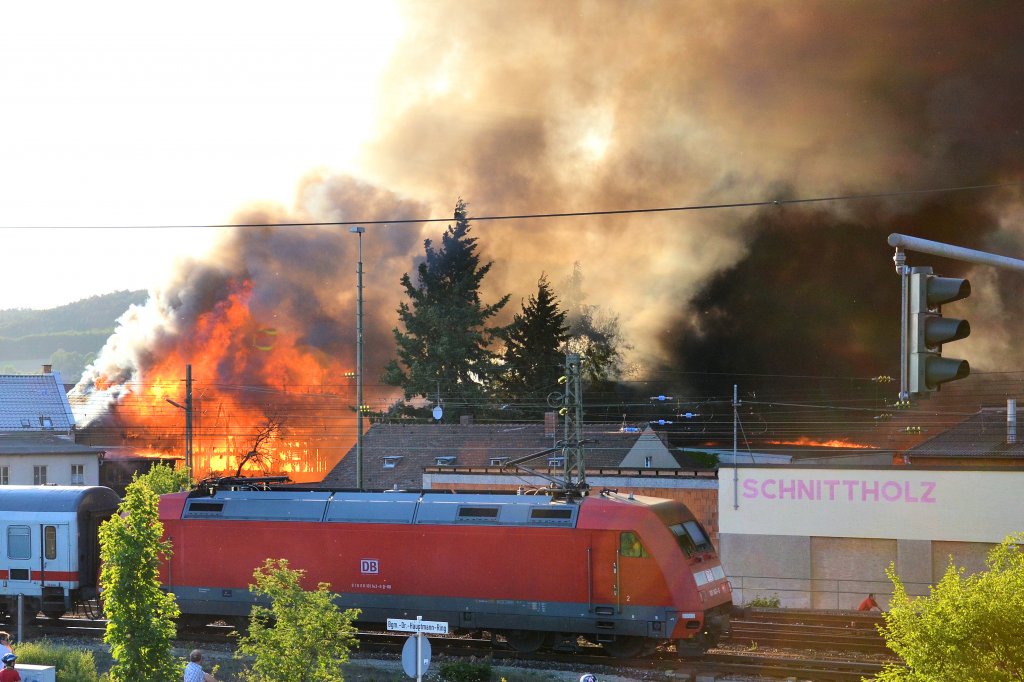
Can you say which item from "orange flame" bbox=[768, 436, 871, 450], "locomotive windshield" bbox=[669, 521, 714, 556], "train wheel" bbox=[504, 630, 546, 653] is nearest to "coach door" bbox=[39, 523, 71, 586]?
"train wheel" bbox=[504, 630, 546, 653]

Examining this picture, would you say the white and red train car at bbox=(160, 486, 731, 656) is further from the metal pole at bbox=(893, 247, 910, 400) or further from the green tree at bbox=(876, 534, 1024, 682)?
the metal pole at bbox=(893, 247, 910, 400)

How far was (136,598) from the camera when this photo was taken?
1770 cm

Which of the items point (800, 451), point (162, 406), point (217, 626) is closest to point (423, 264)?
point (162, 406)

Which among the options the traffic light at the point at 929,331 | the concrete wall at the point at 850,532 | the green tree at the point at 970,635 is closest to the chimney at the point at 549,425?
the concrete wall at the point at 850,532

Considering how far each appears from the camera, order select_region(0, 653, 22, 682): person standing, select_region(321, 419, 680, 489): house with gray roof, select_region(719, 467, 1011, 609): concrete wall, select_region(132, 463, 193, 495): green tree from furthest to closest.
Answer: select_region(321, 419, 680, 489): house with gray roof < select_region(132, 463, 193, 495): green tree < select_region(719, 467, 1011, 609): concrete wall < select_region(0, 653, 22, 682): person standing

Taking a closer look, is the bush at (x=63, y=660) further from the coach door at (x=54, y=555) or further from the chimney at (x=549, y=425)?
the chimney at (x=549, y=425)

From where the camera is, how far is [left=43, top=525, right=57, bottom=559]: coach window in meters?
27.2

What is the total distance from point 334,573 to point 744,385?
191 ft

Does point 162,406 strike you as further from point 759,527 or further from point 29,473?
point 759,527

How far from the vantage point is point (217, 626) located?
2747cm

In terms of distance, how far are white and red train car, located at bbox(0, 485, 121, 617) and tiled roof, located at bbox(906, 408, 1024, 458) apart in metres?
38.6

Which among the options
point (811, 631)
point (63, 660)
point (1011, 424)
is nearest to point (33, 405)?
point (63, 660)

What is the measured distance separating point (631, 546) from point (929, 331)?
14.1 meters

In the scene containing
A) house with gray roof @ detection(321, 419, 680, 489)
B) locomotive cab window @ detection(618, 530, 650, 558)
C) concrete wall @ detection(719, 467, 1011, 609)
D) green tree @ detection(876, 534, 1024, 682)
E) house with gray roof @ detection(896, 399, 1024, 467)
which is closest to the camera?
green tree @ detection(876, 534, 1024, 682)
